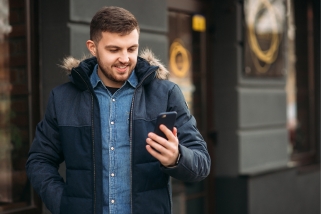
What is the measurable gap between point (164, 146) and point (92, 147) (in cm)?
43

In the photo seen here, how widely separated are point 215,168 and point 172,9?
5.81 ft

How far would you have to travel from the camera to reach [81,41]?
4.28 m

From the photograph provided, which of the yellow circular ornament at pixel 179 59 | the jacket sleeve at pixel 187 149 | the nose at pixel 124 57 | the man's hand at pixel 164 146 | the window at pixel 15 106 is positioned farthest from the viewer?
the yellow circular ornament at pixel 179 59

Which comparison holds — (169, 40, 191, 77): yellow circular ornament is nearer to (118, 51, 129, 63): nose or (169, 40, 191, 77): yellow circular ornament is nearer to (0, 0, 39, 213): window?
(0, 0, 39, 213): window

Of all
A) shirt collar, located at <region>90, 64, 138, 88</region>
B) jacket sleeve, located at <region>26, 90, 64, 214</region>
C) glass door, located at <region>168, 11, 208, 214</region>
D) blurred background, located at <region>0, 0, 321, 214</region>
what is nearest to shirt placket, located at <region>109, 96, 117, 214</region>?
shirt collar, located at <region>90, 64, 138, 88</region>

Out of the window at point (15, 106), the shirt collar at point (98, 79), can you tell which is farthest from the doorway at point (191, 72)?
the shirt collar at point (98, 79)

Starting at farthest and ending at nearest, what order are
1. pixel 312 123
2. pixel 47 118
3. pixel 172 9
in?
1. pixel 312 123
2. pixel 172 9
3. pixel 47 118

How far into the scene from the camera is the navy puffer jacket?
267 centimetres

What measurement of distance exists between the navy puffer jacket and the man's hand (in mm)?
134

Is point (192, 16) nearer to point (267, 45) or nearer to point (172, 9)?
point (172, 9)

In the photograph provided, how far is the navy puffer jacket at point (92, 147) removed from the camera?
2.67 meters

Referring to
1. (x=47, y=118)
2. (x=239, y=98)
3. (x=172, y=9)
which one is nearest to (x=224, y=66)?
(x=239, y=98)

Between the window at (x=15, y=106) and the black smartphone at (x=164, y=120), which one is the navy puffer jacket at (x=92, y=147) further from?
the window at (x=15, y=106)

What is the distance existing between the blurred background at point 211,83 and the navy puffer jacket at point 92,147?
1.38 m
